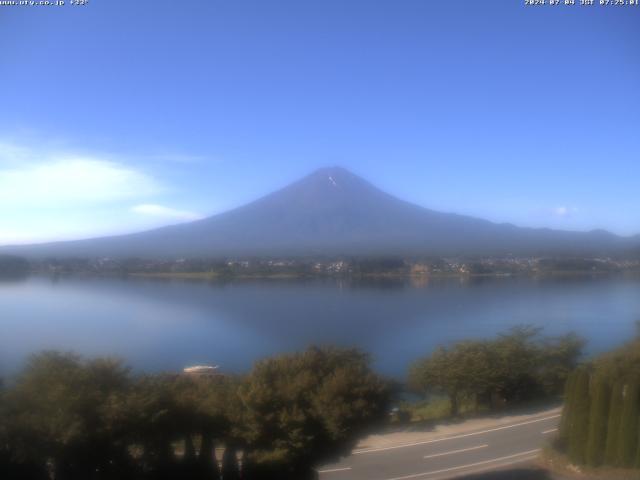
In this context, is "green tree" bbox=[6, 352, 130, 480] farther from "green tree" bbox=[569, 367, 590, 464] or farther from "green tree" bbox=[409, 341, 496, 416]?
"green tree" bbox=[409, 341, 496, 416]

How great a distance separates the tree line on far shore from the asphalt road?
79cm

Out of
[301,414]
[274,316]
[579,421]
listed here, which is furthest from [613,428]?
[274,316]

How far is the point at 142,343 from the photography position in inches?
355

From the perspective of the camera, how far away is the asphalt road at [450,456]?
452 cm

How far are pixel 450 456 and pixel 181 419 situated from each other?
2631mm

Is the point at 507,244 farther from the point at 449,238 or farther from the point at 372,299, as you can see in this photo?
the point at 372,299

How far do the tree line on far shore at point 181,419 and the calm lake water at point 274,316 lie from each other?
2.78 ft

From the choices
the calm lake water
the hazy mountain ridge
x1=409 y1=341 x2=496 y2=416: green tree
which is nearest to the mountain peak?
the hazy mountain ridge

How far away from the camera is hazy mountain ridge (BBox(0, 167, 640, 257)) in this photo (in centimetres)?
3011

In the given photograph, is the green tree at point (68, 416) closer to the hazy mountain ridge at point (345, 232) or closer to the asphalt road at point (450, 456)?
the asphalt road at point (450, 456)

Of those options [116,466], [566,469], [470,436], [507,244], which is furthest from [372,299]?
[507,244]

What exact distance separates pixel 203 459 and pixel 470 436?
315 cm

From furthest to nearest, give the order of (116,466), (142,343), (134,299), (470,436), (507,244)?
(507,244), (134,299), (142,343), (470,436), (116,466)

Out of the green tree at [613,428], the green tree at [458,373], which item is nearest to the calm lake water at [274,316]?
the green tree at [458,373]
